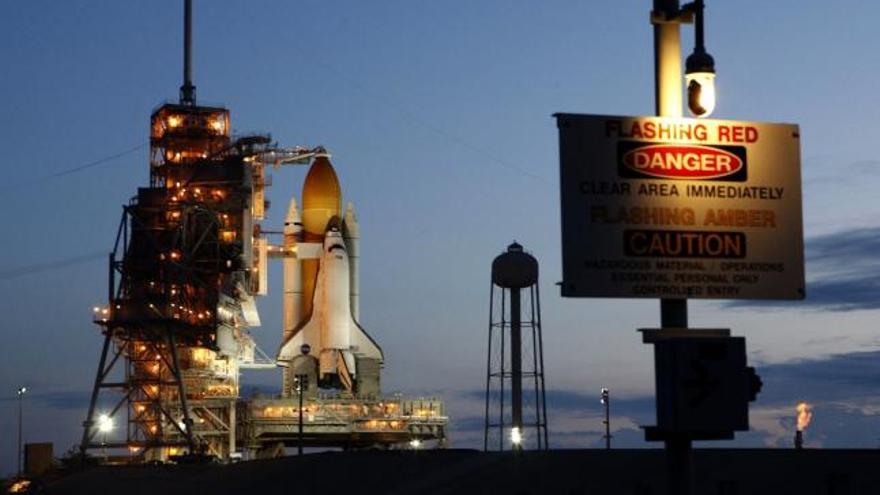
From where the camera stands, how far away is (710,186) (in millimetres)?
15664

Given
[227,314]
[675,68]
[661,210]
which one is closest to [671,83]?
[675,68]

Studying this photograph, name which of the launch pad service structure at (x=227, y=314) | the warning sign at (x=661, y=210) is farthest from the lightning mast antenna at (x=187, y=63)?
the warning sign at (x=661, y=210)

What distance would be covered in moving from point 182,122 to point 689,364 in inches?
3424

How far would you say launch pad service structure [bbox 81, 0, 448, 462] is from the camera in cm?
9050

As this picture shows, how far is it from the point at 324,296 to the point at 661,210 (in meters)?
86.6

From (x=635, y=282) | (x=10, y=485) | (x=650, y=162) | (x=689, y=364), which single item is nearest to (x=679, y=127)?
(x=650, y=162)

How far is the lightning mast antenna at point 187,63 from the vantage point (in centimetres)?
10031

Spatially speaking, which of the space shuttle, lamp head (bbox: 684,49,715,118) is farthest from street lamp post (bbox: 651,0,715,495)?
the space shuttle

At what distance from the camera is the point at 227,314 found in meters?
95.9

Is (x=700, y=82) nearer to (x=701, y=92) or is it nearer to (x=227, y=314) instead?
(x=701, y=92)

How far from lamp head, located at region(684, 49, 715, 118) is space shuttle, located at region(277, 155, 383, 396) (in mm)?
84720

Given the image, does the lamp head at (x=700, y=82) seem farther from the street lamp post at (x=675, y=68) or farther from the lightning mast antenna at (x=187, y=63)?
the lightning mast antenna at (x=187, y=63)

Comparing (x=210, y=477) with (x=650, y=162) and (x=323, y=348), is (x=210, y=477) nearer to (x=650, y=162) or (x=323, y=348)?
(x=323, y=348)

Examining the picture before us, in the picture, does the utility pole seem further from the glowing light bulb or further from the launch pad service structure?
the launch pad service structure
